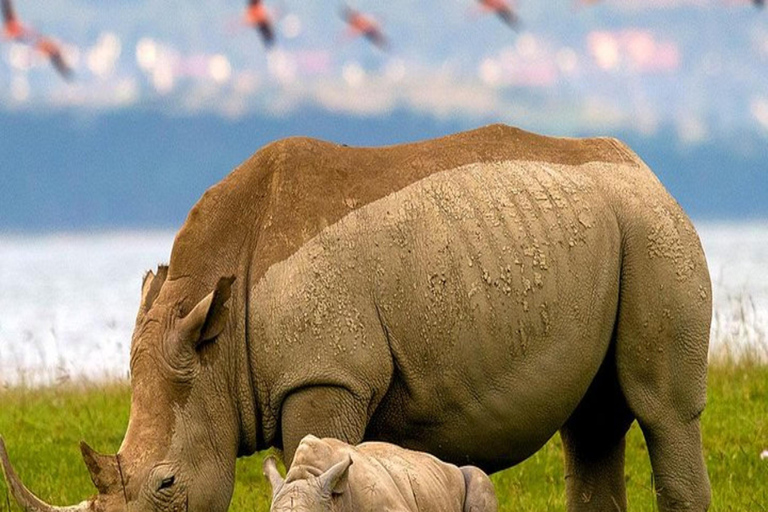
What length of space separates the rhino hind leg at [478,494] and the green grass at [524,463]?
8.21 feet

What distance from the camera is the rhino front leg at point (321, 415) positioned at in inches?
297

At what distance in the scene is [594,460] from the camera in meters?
9.18

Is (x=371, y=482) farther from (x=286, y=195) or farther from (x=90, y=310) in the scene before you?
(x=90, y=310)

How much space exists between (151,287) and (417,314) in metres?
1.15

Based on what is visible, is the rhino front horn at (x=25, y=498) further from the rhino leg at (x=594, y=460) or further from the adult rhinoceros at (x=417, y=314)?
the rhino leg at (x=594, y=460)

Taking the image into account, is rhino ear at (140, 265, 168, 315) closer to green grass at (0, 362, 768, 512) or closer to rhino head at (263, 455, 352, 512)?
rhino head at (263, 455, 352, 512)

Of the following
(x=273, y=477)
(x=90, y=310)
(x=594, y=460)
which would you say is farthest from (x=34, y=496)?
(x=90, y=310)

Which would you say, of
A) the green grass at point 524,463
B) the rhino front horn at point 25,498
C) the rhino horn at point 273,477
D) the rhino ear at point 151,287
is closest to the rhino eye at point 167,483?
the rhino front horn at point 25,498

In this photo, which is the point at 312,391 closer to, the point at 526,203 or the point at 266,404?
the point at 266,404

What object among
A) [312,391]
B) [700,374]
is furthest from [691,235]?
[312,391]

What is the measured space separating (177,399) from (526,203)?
182 centimetres

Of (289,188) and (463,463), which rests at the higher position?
(289,188)

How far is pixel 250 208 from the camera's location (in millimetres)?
7910

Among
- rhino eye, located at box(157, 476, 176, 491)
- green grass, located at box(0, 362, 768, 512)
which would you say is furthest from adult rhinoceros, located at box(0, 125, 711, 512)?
green grass, located at box(0, 362, 768, 512)
